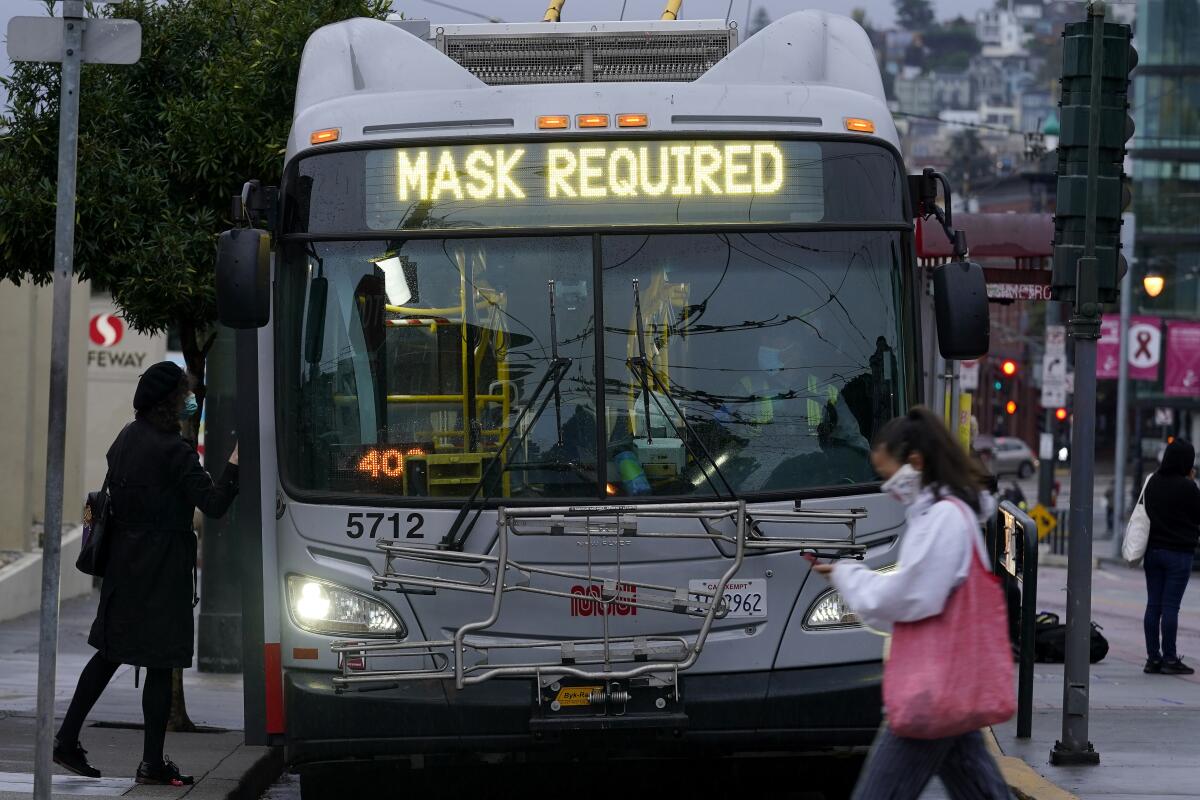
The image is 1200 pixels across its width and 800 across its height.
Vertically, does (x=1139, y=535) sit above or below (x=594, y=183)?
below

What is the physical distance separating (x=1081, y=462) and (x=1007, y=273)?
4.93 m

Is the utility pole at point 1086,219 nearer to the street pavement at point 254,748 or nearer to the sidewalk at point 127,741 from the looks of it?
the street pavement at point 254,748

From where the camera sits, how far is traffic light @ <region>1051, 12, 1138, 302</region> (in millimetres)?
10031

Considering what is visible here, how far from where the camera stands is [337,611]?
752 cm

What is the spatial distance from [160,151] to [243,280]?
11.0 ft

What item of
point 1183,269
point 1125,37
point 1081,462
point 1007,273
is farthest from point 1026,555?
point 1183,269

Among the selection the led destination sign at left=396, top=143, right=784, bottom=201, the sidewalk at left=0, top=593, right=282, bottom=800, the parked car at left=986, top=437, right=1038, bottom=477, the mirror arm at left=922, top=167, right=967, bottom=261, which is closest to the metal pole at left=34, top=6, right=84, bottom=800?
the sidewalk at left=0, top=593, right=282, bottom=800

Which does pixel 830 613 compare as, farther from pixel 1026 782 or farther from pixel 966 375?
pixel 966 375

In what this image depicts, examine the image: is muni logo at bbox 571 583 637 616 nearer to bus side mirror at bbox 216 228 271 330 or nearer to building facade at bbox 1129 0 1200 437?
bus side mirror at bbox 216 228 271 330

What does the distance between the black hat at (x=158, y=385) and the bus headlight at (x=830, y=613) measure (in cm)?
297

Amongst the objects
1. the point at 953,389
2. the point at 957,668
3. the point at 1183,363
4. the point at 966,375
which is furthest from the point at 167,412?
the point at 1183,363

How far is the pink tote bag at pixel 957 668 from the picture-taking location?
18.4ft

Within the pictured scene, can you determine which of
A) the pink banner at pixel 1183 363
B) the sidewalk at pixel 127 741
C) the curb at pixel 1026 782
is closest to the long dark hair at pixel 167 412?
the sidewalk at pixel 127 741

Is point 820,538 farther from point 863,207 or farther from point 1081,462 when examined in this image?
point 1081,462
